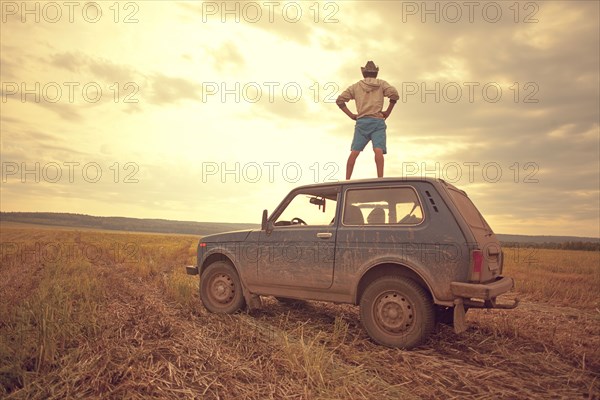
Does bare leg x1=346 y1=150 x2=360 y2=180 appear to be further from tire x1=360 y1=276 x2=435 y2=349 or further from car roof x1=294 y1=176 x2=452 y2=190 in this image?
tire x1=360 y1=276 x2=435 y2=349

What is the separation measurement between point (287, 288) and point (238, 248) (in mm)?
1061

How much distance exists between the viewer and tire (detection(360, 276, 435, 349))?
416 cm

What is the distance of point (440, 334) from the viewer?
4984mm

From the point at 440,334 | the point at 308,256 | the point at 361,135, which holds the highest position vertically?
the point at 361,135

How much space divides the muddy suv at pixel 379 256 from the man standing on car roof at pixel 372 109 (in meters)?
1.78

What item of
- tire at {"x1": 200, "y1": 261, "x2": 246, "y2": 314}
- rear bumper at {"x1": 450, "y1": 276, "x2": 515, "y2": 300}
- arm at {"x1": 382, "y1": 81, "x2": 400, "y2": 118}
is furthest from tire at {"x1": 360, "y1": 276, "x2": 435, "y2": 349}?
arm at {"x1": 382, "y1": 81, "x2": 400, "y2": 118}

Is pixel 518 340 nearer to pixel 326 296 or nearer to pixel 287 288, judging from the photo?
pixel 326 296

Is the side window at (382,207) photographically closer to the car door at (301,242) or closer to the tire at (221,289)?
Result: the car door at (301,242)

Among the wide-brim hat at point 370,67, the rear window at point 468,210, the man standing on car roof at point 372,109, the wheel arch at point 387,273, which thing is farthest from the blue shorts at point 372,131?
the wheel arch at point 387,273

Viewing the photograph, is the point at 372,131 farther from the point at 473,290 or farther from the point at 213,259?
the point at 473,290

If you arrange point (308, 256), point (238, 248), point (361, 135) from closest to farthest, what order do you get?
point (308, 256)
point (238, 248)
point (361, 135)

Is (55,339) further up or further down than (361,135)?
further down

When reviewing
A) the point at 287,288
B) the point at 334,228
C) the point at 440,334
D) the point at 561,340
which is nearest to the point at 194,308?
the point at 287,288

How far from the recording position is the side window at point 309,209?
530cm
